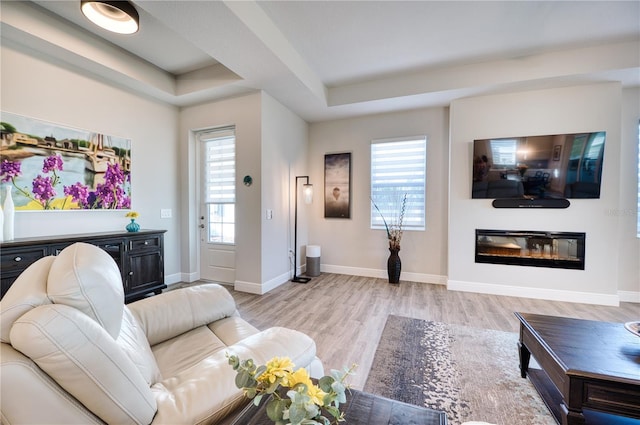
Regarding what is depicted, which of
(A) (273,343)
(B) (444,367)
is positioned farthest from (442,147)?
(A) (273,343)

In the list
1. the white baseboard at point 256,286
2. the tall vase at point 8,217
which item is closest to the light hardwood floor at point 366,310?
the white baseboard at point 256,286

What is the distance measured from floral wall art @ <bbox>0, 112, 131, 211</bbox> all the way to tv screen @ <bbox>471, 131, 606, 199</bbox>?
497 cm

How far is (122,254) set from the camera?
3053mm

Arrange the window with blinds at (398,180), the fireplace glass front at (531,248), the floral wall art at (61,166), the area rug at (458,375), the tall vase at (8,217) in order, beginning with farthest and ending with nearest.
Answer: the window with blinds at (398,180)
the fireplace glass front at (531,248)
the floral wall art at (61,166)
the tall vase at (8,217)
the area rug at (458,375)

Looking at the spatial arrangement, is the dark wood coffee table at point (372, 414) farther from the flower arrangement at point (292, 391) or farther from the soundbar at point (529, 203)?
the soundbar at point (529, 203)

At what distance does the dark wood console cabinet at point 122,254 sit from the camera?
2.23 meters

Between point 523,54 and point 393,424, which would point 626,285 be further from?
point 393,424

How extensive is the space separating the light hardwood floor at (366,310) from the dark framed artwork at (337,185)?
1408mm

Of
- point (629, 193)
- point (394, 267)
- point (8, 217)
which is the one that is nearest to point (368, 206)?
point (394, 267)

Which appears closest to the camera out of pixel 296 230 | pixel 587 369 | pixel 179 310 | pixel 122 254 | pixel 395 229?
pixel 587 369

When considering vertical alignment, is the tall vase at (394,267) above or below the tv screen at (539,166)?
below

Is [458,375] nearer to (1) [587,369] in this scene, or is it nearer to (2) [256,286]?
(1) [587,369]

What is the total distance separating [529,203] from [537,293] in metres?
1.25

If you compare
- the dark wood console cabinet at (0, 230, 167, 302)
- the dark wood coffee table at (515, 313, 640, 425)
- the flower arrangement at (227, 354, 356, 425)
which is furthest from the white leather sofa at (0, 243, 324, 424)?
the dark wood console cabinet at (0, 230, 167, 302)
